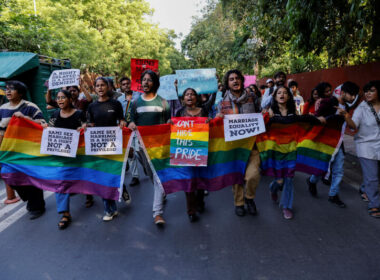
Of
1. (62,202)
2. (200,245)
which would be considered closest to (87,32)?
(62,202)

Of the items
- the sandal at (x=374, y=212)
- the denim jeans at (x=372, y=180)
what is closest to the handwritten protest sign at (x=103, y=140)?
the denim jeans at (x=372, y=180)

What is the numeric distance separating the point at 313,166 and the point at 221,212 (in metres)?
1.49

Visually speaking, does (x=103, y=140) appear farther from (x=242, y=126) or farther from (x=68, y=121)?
(x=242, y=126)

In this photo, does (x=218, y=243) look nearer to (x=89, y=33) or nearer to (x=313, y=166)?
(x=313, y=166)

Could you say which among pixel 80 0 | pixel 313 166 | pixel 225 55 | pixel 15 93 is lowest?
pixel 313 166

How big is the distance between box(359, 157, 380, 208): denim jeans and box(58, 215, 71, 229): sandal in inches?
161

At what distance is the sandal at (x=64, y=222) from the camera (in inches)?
153

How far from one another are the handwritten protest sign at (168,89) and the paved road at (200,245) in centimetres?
275

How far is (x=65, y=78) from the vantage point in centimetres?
463

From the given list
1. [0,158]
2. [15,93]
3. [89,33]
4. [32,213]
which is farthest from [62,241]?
[89,33]

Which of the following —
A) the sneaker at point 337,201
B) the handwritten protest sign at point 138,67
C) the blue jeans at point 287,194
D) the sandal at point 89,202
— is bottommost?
the sandal at point 89,202

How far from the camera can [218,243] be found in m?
3.35

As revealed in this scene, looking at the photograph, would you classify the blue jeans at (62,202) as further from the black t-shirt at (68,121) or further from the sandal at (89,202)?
the black t-shirt at (68,121)

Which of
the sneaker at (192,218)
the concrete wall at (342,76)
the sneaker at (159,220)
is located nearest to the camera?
the sneaker at (159,220)
